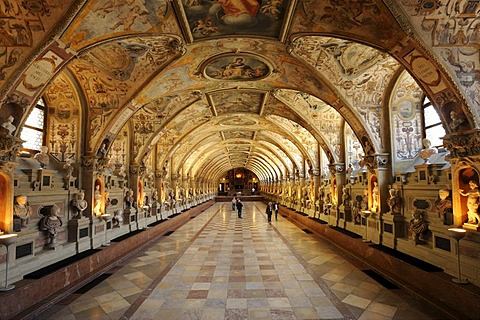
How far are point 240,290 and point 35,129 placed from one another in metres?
8.11

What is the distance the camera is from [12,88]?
5.90 m

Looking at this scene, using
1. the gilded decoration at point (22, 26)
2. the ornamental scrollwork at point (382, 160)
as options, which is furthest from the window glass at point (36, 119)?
the ornamental scrollwork at point (382, 160)

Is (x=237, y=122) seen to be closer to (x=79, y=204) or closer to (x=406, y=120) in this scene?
(x=406, y=120)

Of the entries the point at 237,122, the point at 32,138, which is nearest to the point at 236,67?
the point at 32,138

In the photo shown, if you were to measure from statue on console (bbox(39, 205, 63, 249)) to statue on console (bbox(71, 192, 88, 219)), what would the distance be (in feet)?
3.22

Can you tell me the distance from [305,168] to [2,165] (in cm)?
1987

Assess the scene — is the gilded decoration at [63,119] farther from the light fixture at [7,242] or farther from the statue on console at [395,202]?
the statue on console at [395,202]

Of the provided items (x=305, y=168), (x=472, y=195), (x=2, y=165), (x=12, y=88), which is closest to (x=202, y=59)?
(x=12, y=88)

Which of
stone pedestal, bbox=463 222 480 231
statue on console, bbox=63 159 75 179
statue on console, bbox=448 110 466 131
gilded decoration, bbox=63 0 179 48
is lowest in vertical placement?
stone pedestal, bbox=463 222 480 231

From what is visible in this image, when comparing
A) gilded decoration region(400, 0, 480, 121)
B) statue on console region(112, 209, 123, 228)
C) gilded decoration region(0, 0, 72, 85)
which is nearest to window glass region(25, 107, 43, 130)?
gilded decoration region(0, 0, 72, 85)

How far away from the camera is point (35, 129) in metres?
9.16

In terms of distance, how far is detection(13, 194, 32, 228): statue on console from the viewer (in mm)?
6629

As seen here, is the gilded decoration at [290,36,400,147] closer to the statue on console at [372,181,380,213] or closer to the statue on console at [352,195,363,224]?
the statue on console at [372,181,380,213]

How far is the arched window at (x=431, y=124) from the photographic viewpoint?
9133 mm
